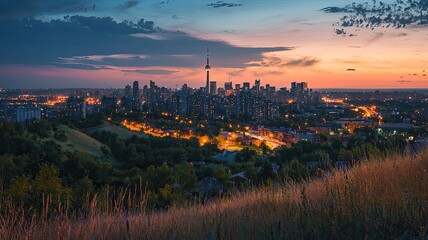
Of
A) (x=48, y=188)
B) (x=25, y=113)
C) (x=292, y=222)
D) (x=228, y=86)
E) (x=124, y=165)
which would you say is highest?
(x=228, y=86)

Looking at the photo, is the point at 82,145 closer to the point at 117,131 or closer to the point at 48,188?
the point at 117,131

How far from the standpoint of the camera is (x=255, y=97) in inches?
2773

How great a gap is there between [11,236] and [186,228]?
42.6 inches

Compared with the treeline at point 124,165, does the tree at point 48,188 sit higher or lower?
higher

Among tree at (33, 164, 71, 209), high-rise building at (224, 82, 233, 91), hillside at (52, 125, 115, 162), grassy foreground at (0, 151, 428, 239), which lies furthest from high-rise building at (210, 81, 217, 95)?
grassy foreground at (0, 151, 428, 239)

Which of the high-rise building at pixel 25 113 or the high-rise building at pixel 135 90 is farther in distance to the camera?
the high-rise building at pixel 135 90

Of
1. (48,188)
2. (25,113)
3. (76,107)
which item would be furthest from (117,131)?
(48,188)

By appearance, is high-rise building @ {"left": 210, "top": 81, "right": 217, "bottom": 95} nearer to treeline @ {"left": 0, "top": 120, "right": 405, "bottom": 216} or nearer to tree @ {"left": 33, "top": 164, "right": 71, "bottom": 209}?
treeline @ {"left": 0, "top": 120, "right": 405, "bottom": 216}

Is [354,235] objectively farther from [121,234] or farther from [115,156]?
[115,156]

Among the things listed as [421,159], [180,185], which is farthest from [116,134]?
[421,159]

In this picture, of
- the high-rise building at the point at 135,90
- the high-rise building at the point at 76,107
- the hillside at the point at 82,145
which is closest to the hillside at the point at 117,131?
the hillside at the point at 82,145

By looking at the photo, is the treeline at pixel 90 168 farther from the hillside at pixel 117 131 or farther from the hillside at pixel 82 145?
the hillside at pixel 117 131

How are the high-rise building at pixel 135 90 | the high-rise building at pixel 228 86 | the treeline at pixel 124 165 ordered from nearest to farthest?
1. the treeline at pixel 124 165
2. the high-rise building at pixel 135 90
3. the high-rise building at pixel 228 86

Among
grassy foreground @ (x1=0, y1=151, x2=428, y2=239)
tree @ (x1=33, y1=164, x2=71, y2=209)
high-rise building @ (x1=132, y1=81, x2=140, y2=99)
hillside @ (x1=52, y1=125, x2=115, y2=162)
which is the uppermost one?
high-rise building @ (x1=132, y1=81, x2=140, y2=99)
